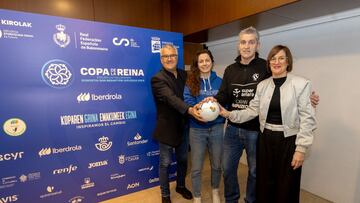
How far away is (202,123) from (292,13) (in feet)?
4.72

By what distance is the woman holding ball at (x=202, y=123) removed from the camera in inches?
74.1

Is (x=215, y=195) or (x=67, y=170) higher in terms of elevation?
(x=67, y=170)

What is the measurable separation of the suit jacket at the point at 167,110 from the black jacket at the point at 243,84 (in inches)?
16.6

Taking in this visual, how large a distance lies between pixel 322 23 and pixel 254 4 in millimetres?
753

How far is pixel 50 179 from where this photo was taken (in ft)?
6.53

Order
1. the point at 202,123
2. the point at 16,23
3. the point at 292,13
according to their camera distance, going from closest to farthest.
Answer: the point at 16,23, the point at 202,123, the point at 292,13

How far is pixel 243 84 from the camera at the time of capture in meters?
1.78

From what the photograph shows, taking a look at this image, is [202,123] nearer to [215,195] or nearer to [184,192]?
[215,195]

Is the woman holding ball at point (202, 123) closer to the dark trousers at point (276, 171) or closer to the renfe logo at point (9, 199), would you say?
the dark trousers at point (276, 171)

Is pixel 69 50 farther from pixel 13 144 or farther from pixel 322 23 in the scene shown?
pixel 322 23

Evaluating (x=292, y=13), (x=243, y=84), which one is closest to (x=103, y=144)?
(x=243, y=84)

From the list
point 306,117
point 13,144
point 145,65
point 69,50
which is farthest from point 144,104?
point 306,117

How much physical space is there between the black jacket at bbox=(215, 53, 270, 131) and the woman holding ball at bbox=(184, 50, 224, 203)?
0.39 feet

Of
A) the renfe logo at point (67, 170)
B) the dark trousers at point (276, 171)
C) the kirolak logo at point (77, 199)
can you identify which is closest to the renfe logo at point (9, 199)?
the renfe logo at point (67, 170)
